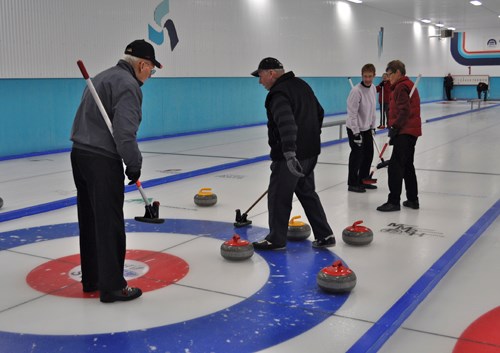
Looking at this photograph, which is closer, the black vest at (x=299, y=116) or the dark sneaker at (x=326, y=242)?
the black vest at (x=299, y=116)

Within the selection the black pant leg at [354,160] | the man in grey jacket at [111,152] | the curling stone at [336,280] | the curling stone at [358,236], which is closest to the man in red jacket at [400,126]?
the black pant leg at [354,160]

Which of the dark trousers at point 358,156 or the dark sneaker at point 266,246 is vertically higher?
the dark trousers at point 358,156

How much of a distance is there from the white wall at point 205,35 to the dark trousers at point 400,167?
8.11 meters

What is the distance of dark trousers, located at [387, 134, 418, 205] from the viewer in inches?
278

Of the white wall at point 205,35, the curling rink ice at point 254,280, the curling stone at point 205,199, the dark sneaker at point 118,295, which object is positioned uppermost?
the white wall at point 205,35

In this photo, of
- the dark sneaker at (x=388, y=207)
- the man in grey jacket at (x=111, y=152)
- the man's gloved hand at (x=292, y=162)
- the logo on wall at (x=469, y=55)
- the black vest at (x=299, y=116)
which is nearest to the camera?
the man in grey jacket at (x=111, y=152)

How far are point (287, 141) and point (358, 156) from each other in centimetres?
358

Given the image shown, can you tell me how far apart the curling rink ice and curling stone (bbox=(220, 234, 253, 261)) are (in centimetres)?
6

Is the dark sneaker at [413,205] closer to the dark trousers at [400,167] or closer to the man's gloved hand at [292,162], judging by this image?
the dark trousers at [400,167]

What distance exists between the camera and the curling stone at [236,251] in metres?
5.08

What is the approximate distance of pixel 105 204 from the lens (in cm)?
402

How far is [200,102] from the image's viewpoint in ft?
57.3

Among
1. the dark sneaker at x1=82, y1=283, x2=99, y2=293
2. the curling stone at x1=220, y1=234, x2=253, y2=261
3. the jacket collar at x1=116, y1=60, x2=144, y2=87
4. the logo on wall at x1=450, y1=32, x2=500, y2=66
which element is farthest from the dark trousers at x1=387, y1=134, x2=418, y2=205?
the logo on wall at x1=450, y1=32, x2=500, y2=66

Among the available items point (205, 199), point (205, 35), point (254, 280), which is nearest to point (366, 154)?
point (205, 199)
